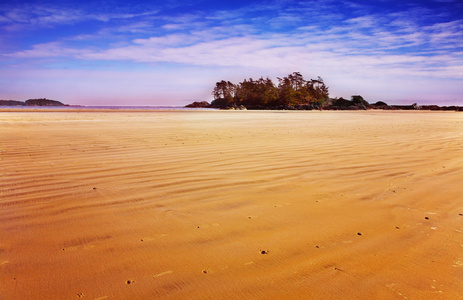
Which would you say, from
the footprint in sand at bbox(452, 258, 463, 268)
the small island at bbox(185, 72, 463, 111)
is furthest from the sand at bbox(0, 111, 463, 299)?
the small island at bbox(185, 72, 463, 111)

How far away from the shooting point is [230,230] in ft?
7.34

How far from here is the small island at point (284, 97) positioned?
47656mm

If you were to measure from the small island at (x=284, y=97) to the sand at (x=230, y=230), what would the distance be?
43662mm

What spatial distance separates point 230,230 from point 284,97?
57295mm

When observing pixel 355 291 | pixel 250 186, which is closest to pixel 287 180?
pixel 250 186

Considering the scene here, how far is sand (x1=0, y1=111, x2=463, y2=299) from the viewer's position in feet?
5.21

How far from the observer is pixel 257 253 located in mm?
1906

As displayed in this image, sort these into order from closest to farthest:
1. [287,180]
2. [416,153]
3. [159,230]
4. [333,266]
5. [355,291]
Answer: [355,291] → [333,266] → [159,230] → [287,180] → [416,153]

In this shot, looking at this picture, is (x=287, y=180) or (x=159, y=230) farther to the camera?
(x=287, y=180)

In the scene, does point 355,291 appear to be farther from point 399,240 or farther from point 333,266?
point 399,240

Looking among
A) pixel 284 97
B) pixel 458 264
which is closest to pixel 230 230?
pixel 458 264

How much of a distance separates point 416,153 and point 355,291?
191 inches

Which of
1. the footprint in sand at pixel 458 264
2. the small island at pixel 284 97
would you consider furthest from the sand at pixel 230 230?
the small island at pixel 284 97

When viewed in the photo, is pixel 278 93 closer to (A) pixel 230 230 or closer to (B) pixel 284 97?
(B) pixel 284 97
